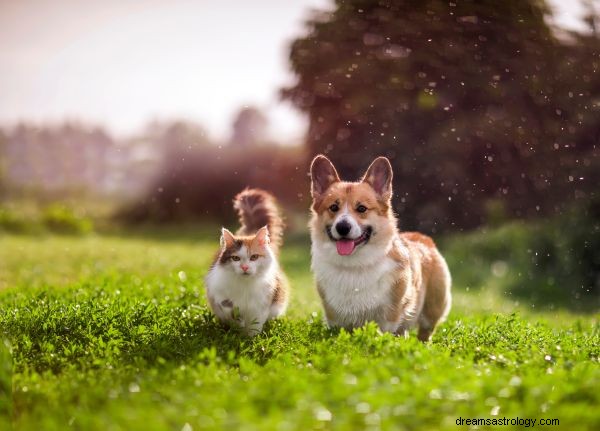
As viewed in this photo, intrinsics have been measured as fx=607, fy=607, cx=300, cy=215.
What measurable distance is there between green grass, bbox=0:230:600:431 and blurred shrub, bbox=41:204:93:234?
13.2 meters

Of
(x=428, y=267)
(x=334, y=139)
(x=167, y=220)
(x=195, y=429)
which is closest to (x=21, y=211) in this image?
(x=167, y=220)

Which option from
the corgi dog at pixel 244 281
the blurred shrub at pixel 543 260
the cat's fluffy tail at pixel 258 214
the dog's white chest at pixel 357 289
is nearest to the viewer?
the dog's white chest at pixel 357 289

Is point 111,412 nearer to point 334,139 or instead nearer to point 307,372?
point 307,372

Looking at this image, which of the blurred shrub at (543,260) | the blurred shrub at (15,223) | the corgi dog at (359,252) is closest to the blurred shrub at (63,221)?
the blurred shrub at (15,223)

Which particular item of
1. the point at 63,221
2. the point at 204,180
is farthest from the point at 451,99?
the point at 63,221

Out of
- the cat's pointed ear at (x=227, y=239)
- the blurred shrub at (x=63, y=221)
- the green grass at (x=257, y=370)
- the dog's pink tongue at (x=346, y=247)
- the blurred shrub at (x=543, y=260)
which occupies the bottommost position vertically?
the blurred shrub at (x=63, y=221)

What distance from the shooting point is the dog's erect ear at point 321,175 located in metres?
5.98

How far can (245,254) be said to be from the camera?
580cm

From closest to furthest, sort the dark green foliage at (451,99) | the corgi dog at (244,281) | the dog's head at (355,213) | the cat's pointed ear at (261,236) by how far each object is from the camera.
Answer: the dog's head at (355,213)
the corgi dog at (244,281)
the cat's pointed ear at (261,236)
the dark green foliage at (451,99)

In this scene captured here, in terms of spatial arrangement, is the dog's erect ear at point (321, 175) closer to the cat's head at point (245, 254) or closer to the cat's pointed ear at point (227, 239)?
the cat's head at point (245, 254)

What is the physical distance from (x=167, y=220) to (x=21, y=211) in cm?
483

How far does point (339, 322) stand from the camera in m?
5.98

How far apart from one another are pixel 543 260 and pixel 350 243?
8570 millimetres

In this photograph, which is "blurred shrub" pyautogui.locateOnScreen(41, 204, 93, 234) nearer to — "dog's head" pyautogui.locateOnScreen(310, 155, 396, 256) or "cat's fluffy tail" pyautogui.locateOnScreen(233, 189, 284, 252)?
"cat's fluffy tail" pyautogui.locateOnScreen(233, 189, 284, 252)
